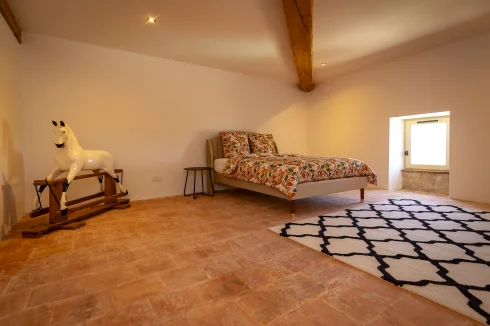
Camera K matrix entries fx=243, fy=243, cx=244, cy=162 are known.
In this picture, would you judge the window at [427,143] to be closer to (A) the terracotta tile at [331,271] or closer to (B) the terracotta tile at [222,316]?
(A) the terracotta tile at [331,271]

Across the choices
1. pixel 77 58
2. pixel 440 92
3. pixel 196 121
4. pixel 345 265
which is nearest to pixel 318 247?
pixel 345 265

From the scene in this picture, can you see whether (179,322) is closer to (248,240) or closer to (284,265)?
(284,265)

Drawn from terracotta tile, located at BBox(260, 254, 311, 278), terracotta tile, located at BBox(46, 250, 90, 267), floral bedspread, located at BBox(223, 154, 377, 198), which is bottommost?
terracotta tile, located at BBox(260, 254, 311, 278)

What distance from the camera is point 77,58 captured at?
335 cm

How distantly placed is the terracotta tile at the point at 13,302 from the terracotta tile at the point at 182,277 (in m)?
0.67

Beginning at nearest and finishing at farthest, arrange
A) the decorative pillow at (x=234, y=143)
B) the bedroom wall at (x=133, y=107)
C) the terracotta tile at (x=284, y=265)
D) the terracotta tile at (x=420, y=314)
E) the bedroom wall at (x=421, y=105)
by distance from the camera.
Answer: the terracotta tile at (x=420, y=314), the terracotta tile at (x=284, y=265), the bedroom wall at (x=133, y=107), the bedroom wall at (x=421, y=105), the decorative pillow at (x=234, y=143)

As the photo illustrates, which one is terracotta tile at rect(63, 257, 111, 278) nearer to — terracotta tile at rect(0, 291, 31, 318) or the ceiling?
terracotta tile at rect(0, 291, 31, 318)

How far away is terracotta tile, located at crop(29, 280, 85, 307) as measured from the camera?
1.27m

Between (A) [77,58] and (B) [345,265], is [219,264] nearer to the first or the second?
(B) [345,265]

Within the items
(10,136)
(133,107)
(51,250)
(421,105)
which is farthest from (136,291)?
(421,105)

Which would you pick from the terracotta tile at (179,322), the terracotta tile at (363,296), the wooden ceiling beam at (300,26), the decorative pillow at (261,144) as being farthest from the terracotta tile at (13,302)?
the decorative pillow at (261,144)

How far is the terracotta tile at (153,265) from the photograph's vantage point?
5.18 feet

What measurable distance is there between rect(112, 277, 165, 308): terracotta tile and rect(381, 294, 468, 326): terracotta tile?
1.17 metres

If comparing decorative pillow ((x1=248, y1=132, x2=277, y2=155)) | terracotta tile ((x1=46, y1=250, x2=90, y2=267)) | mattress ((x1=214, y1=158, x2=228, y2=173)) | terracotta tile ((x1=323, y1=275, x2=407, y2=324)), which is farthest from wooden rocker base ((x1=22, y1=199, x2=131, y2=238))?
decorative pillow ((x1=248, y1=132, x2=277, y2=155))
